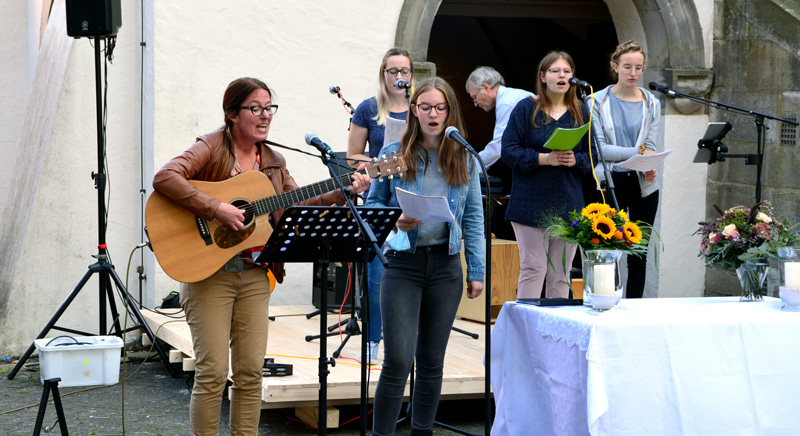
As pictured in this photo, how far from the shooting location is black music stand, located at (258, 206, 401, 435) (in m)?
3.81

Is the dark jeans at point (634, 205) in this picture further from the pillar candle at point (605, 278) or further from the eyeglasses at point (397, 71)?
the pillar candle at point (605, 278)

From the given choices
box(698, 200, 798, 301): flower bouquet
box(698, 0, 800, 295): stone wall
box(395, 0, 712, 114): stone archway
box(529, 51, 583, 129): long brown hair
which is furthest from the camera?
box(395, 0, 712, 114): stone archway

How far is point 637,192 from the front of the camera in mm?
6117

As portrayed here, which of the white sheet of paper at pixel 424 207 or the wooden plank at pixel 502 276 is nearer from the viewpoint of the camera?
the white sheet of paper at pixel 424 207

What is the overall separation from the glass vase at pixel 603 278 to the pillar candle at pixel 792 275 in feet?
2.81

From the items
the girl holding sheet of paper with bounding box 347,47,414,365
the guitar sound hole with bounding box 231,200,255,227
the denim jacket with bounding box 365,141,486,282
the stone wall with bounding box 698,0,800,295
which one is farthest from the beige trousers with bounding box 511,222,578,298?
the stone wall with bounding box 698,0,800,295

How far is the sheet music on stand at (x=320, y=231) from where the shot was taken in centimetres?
380

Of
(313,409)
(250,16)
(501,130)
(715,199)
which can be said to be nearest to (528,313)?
(313,409)

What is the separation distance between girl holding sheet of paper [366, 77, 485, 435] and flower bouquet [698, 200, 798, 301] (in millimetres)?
1208

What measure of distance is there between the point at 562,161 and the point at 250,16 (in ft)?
12.1

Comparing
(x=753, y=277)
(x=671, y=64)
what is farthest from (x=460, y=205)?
(x=671, y=64)

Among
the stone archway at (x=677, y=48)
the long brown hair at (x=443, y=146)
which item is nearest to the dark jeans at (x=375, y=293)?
the long brown hair at (x=443, y=146)

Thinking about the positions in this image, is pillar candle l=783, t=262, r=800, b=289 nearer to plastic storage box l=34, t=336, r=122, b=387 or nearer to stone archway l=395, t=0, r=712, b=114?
plastic storage box l=34, t=336, r=122, b=387

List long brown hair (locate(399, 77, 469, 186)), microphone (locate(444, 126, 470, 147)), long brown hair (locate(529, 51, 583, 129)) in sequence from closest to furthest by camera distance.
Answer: microphone (locate(444, 126, 470, 147))
long brown hair (locate(399, 77, 469, 186))
long brown hair (locate(529, 51, 583, 129))
